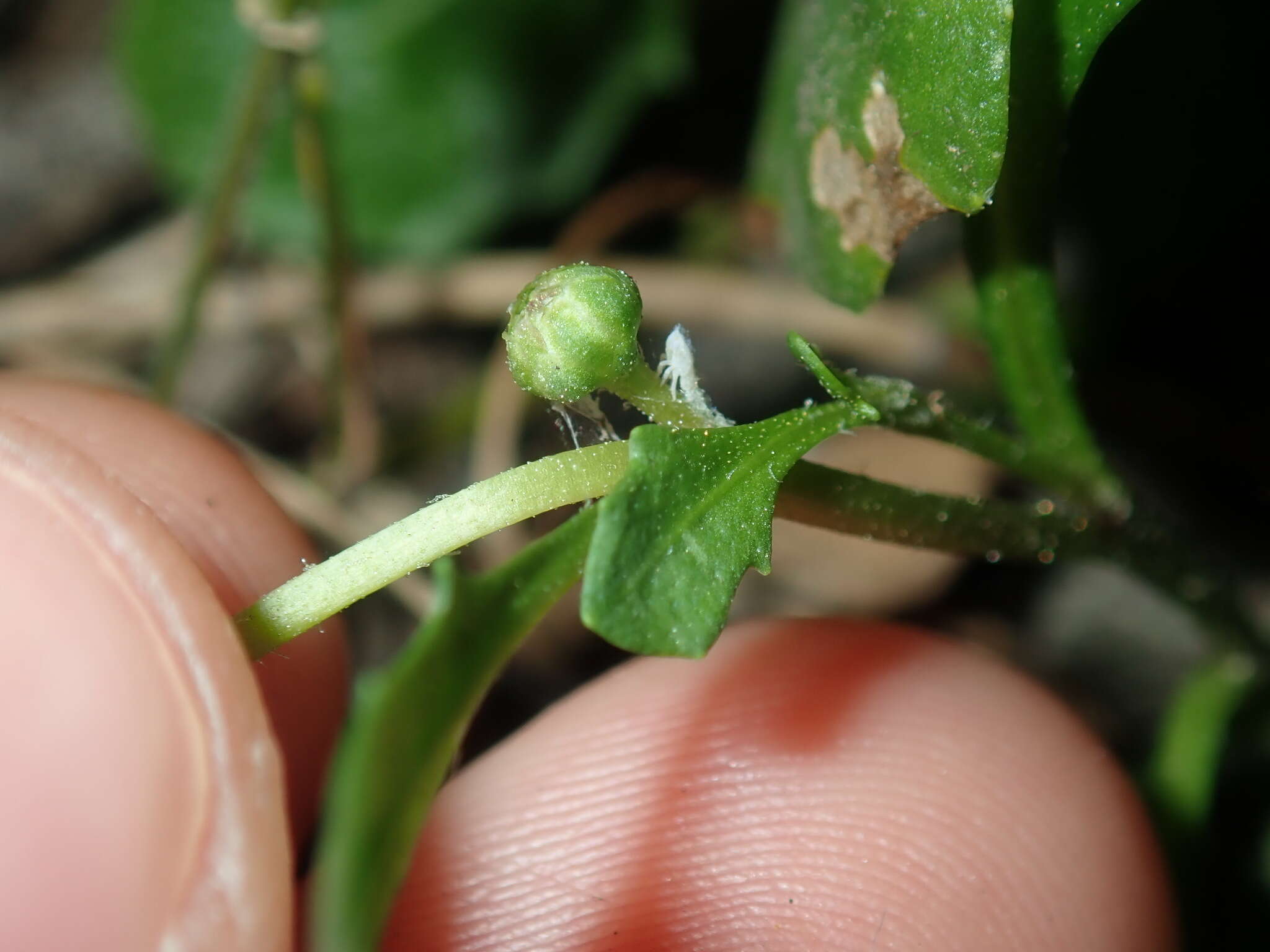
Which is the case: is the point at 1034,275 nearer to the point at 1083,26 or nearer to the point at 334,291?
the point at 1083,26

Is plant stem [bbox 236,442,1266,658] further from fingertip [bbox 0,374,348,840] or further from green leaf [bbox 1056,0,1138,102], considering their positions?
green leaf [bbox 1056,0,1138,102]

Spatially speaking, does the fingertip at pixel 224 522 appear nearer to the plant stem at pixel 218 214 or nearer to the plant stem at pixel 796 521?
the plant stem at pixel 796 521

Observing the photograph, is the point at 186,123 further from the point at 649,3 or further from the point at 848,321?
the point at 848,321

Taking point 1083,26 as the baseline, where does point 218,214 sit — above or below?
below

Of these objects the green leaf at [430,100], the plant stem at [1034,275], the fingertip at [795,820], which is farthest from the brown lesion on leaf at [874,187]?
the green leaf at [430,100]

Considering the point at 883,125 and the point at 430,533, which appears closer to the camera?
the point at 430,533

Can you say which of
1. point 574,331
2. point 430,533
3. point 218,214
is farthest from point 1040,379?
point 218,214
